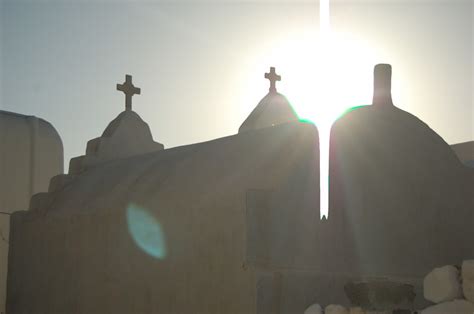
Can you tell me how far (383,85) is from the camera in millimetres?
9945

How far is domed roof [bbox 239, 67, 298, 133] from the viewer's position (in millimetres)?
15789

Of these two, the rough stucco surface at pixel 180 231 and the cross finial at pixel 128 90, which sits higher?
the cross finial at pixel 128 90

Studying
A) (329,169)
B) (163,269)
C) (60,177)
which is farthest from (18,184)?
(329,169)

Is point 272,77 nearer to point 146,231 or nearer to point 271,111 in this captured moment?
point 271,111

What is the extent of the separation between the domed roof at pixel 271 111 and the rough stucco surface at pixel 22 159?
6.37 metres

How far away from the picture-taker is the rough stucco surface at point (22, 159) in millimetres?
17875

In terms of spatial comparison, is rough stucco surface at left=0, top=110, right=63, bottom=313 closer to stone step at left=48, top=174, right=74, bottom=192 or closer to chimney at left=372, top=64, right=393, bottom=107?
stone step at left=48, top=174, right=74, bottom=192

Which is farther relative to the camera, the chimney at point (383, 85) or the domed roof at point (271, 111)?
the domed roof at point (271, 111)

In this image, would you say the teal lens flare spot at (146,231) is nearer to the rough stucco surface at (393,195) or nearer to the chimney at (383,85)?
the rough stucco surface at (393,195)

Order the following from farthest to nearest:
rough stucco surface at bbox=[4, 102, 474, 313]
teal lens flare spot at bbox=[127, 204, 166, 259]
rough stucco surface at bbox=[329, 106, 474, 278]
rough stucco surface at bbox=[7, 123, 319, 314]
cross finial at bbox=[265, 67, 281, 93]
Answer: cross finial at bbox=[265, 67, 281, 93], teal lens flare spot at bbox=[127, 204, 166, 259], rough stucco surface at bbox=[329, 106, 474, 278], rough stucco surface at bbox=[7, 123, 319, 314], rough stucco surface at bbox=[4, 102, 474, 313]

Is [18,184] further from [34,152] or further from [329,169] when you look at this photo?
[329,169]

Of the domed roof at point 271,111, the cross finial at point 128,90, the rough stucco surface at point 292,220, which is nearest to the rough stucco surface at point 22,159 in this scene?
the cross finial at point 128,90

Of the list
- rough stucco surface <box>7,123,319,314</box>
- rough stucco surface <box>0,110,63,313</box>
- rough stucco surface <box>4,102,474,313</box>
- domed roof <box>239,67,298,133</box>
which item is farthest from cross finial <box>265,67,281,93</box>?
rough stucco surface <box>0,110,63,313</box>

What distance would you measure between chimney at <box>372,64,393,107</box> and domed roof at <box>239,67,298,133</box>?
5.80m
